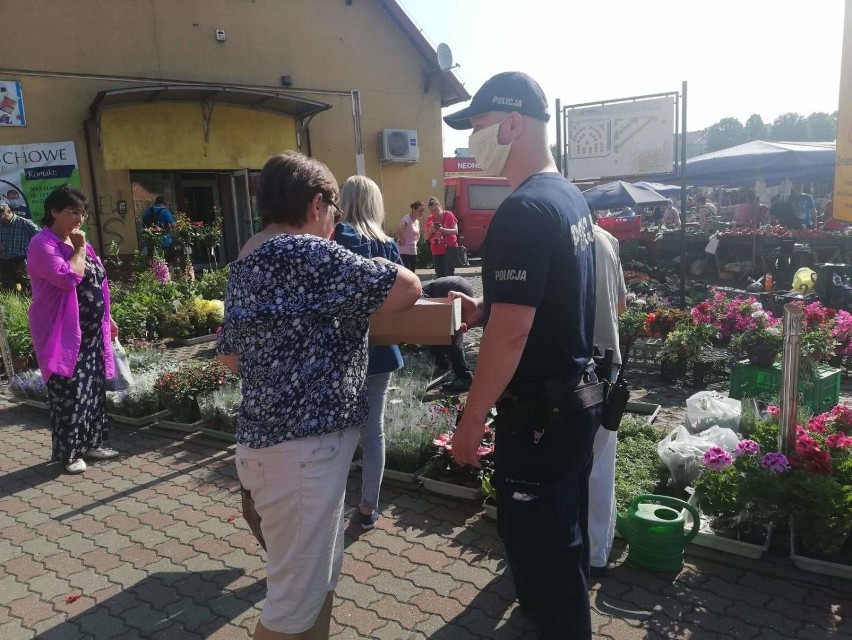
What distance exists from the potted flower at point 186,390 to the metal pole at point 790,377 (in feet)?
14.8

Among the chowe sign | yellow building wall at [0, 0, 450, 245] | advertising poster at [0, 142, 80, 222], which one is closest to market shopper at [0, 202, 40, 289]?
advertising poster at [0, 142, 80, 222]

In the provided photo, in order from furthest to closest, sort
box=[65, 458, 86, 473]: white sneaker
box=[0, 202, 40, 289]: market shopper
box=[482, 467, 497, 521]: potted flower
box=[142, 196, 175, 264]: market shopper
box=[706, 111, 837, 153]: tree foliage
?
1. box=[706, 111, 837, 153]: tree foliage
2. box=[142, 196, 175, 264]: market shopper
3. box=[0, 202, 40, 289]: market shopper
4. box=[65, 458, 86, 473]: white sneaker
5. box=[482, 467, 497, 521]: potted flower

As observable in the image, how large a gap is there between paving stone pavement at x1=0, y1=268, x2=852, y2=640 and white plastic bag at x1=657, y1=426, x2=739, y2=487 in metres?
0.63

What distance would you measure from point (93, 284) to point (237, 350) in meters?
3.18

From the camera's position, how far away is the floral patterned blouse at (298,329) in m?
1.93

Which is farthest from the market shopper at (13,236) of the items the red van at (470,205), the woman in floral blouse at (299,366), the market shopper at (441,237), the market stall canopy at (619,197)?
the red van at (470,205)

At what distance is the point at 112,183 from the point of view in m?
13.5

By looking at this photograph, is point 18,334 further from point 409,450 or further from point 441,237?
point 441,237

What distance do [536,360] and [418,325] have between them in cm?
52

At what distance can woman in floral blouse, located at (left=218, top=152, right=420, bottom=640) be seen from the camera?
1939 mm

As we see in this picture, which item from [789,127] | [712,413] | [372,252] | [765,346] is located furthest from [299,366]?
[789,127]

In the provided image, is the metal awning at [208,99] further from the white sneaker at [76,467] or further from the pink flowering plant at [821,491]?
the pink flowering plant at [821,491]

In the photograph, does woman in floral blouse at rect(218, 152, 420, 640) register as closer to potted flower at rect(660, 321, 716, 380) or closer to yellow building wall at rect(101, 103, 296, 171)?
potted flower at rect(660, 321, 716, 380)

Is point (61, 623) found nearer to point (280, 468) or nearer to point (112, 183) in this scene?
point (280, 468)
